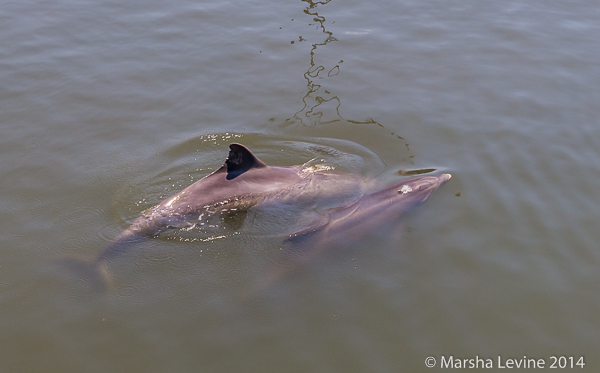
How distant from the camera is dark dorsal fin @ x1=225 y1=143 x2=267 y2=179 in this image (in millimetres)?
8695

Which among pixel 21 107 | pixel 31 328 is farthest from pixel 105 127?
pixel 31 328

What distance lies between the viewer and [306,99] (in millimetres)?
12250

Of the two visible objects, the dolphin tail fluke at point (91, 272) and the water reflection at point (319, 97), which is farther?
the water reflection at point (319, 97)

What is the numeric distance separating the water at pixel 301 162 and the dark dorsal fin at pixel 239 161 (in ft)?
2.81

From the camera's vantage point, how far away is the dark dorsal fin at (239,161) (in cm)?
870

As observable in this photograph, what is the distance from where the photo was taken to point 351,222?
340 inches

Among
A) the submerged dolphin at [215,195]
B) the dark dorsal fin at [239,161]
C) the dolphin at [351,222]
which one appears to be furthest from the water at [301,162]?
the dark dorsal fin at [239,161]

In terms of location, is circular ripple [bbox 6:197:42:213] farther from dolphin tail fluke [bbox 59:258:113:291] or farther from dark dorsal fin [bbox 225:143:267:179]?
dark dorsal fin [bbox 225:143:267:179]

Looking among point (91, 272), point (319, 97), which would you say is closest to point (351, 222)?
point (91, 272)

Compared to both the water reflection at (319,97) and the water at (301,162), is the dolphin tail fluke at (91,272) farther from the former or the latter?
the water reflection at (319,97)

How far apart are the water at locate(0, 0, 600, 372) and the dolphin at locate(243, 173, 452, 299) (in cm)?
20

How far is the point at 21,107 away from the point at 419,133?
8.68 metres

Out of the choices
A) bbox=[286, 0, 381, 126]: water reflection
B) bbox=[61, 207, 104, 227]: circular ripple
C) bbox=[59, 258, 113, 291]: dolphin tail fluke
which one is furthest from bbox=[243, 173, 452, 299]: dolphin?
bbox=[61, 207, 104, 227]: circular ripple

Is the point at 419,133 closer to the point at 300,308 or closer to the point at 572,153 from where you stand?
the point at 572,153
